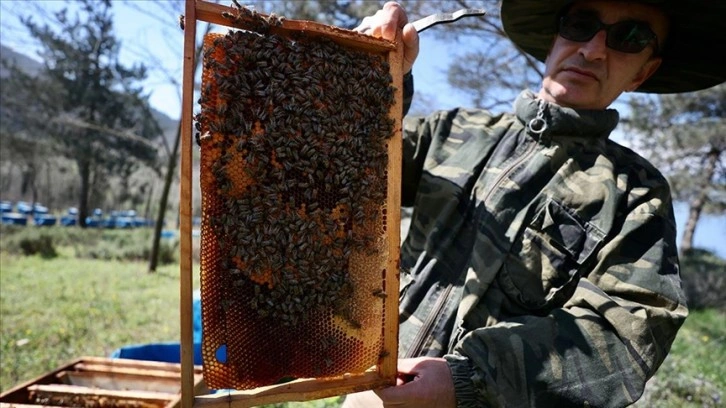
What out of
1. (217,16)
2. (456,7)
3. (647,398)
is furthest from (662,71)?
(456,7)

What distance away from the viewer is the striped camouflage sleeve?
175 cm

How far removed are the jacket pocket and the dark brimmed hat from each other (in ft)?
3.74

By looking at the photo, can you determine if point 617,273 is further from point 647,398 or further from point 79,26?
point 79,26

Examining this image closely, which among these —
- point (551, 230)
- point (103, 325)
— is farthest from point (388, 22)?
point (103, 325)

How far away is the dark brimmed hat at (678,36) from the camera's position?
2.33m

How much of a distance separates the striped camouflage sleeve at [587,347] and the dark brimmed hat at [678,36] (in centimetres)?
126

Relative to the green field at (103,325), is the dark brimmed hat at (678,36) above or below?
above

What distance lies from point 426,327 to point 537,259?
23.6 inches

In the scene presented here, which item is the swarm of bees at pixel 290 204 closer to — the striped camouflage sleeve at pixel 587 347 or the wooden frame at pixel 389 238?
the wooden frame at pixel 389 238

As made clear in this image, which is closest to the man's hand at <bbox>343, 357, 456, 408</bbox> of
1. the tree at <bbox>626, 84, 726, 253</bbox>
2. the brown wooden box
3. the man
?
the man

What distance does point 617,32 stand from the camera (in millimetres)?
2311

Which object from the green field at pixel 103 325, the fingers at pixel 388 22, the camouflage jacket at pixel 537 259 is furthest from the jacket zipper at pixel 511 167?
the green field at pixel 103 325

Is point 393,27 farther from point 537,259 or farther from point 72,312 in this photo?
point 72,312

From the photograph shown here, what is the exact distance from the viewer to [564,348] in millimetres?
1801
